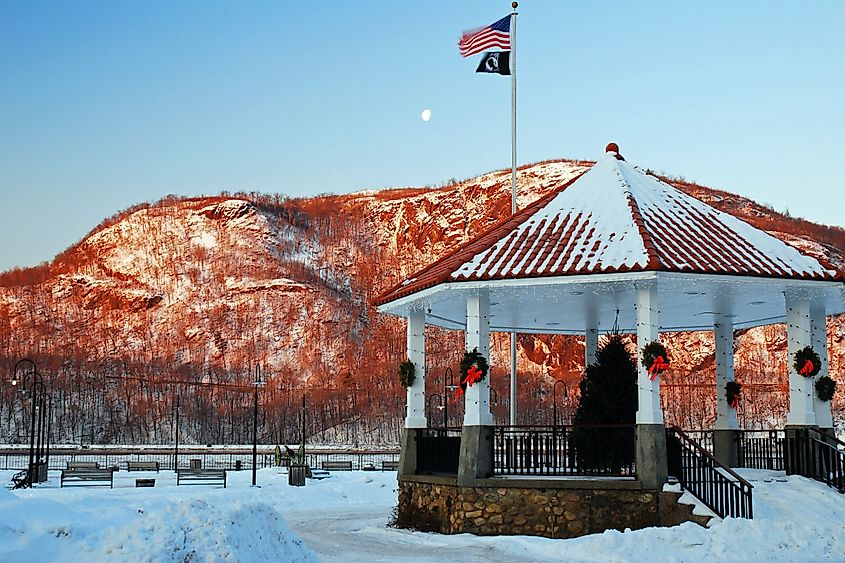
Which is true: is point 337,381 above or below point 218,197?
below

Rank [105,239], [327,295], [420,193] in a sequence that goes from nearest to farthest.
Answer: [327,295] → [105,239] → [420,193]

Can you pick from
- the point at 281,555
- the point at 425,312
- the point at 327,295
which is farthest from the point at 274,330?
the point at 281,555

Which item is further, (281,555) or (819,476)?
(819,476)

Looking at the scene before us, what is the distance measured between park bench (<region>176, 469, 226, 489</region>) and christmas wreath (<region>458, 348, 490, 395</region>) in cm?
1663

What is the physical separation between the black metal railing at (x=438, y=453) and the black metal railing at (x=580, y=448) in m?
1.40

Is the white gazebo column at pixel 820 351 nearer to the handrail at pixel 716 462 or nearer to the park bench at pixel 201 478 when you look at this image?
the handrail at pixel 716 462

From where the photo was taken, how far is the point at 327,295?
140 m

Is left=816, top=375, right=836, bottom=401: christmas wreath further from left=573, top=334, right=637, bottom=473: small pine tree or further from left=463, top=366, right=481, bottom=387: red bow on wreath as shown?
left=463, top=366, right=481, bottom=387: red bow on wreath

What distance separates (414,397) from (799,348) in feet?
24.6

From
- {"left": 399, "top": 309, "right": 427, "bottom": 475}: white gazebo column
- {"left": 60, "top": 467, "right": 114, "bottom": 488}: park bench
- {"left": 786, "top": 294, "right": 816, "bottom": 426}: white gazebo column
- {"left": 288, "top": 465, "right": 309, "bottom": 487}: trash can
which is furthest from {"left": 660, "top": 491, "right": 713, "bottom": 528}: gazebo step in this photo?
{"left": 60, "top": 467, "right": 114, "bottom": 488}: park bench

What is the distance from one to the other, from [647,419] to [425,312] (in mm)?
6222

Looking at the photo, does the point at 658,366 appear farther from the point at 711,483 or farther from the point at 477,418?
the point at 477,418

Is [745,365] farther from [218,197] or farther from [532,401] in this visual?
[218,197]

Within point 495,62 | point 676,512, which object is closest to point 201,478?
point 495,62
